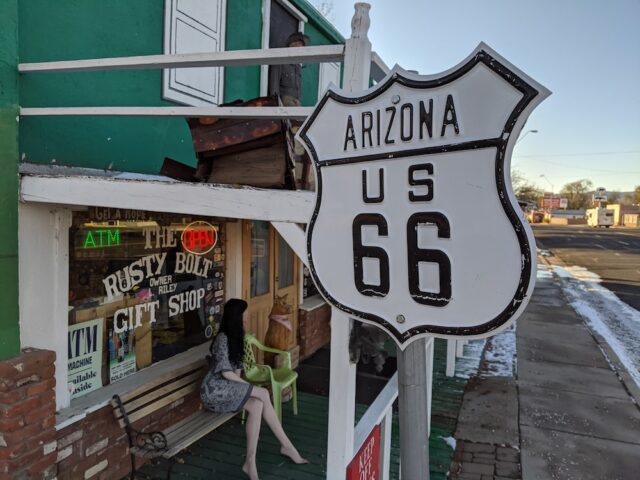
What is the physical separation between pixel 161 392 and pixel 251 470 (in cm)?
99

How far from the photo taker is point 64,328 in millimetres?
3268

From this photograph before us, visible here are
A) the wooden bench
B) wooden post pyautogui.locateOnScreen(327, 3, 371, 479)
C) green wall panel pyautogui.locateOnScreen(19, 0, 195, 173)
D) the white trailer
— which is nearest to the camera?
wooden post pyautogui.locateOnScreen(327, 3, 371, 479)

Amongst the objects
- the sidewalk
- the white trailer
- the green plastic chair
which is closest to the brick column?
the green plastic chair

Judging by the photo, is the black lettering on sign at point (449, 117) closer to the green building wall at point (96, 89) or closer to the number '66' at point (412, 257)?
the number '66' at point (412, 257)

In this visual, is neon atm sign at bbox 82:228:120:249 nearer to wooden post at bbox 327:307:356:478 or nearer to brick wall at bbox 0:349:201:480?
brick wall at bbox 0:349:201:480

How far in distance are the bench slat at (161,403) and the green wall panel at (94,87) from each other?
188cm

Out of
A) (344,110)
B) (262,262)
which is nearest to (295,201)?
(344,110)

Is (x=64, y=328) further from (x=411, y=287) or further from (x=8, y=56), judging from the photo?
(x=411, y=287)

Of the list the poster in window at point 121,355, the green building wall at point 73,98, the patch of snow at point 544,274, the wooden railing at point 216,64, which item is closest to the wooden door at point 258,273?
the green building wall at point 73,98

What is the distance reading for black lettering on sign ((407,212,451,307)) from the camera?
153 cm

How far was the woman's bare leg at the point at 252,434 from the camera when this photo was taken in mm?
3744

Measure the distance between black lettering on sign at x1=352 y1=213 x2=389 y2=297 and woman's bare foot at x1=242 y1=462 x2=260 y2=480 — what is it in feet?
8.61

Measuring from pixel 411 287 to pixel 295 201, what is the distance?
770mm

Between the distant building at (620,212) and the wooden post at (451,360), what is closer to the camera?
the wooden post at (451,360)
